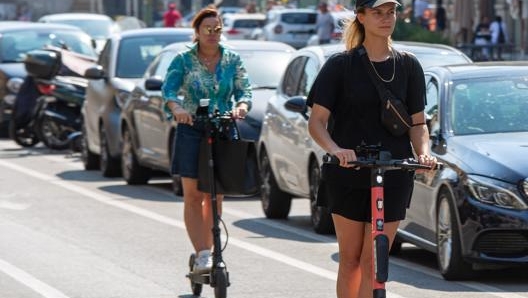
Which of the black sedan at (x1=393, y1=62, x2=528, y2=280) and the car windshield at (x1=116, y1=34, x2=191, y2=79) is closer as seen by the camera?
the black sedan at (x1=393, y1=62, x2=528, y2=280)

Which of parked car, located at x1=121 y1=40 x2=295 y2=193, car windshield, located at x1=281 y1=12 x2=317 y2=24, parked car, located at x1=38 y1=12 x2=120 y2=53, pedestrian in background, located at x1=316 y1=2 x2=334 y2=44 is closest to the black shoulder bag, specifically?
parked car, located at x1=121 y1=40 x2=295 y2=193

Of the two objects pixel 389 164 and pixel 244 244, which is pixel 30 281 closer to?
pixel 244 244

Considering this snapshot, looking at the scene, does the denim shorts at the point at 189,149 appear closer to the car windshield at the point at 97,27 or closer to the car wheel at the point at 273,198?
the car wheel at the point at 273,198

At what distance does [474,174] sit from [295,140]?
3903mm

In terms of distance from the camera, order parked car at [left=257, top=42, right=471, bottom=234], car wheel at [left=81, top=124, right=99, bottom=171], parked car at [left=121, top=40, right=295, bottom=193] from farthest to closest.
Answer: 1. car wheel at [left=81, top=124, right=99, bottom=171]
2. parked car at [left=121, top=40, right=295, bottom=193]
3. parked car at [left=257, top=42, right=471, bottom=234]

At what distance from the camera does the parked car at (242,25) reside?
5816 cm

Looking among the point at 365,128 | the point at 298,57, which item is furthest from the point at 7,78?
the point at 365,128

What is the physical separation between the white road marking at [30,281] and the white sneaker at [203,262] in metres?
0.87

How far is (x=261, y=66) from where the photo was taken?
1841cm

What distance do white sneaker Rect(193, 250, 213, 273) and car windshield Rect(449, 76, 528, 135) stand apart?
2394mm

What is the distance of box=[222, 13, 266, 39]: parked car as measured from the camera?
58.2 metres

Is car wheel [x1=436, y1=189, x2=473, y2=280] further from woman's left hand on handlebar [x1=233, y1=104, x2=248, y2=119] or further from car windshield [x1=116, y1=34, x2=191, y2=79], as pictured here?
car windshield [x1=116, y1=34, x2=191, y2=79]

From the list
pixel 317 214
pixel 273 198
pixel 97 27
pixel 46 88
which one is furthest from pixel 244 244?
pixel 97 27

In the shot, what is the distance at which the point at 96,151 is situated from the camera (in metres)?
21.3
